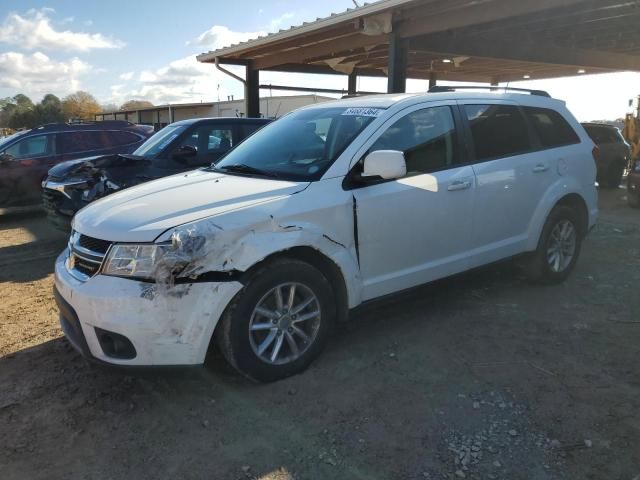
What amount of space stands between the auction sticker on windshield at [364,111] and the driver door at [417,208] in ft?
0.40

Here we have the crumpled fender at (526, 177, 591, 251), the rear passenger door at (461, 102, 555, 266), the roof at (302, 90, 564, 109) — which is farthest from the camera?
the crumpled fender at (526, 177, 591, 251)

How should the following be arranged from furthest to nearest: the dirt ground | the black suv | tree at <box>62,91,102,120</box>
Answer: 1. tree at <box>62,91,102,120</box>
2. the black suv
3. the dirt ground

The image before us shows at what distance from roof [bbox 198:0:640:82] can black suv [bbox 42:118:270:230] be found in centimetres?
345

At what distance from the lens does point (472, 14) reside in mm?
8461

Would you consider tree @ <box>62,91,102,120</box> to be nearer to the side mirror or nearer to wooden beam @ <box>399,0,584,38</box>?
wooden beam @ <box>399,0,584,38</box>

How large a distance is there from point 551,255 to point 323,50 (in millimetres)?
8473

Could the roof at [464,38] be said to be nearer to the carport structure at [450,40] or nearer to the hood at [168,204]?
the carport structure at [450,40]

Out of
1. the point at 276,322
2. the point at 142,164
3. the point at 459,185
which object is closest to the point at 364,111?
the point at 459,185

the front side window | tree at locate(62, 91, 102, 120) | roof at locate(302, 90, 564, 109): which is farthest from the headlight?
tree at locate(62, 91, 102, 120)

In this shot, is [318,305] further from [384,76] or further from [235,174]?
[384,76]

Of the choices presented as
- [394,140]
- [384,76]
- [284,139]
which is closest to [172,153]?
[284,139]

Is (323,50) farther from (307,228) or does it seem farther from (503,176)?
(307,228)

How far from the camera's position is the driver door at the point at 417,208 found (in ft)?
12.0

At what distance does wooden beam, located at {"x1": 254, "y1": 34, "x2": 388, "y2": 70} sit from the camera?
10.5m
